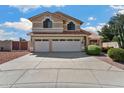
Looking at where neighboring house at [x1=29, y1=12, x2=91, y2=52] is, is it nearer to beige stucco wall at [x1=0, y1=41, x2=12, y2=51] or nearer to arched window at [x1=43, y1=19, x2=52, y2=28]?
arched window at [x1=43, y1=19, x2=52, y2=28]

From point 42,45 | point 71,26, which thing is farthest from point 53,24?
point 42,45

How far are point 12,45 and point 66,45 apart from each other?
12.3 m

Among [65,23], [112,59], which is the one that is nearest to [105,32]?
[65,23]

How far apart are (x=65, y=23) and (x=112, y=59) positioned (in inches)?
478

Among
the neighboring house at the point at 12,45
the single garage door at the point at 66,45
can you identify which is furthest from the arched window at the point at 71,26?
the neighboring house at the point at 12,45

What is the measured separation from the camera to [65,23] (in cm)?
2831

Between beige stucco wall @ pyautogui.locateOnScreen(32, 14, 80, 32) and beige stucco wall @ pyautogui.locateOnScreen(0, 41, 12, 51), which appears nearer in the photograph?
beige stucco wall @ pyautogui.locateOnScreen(32, 14, 80, 32)

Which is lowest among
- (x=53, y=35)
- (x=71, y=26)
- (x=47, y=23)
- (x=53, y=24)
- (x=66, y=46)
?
(x=66, y=46)

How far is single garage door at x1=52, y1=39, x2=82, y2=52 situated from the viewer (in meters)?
26.1

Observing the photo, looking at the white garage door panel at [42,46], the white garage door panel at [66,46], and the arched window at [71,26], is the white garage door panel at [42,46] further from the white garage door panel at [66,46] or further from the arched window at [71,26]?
the arched window at [71,26]

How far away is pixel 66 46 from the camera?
26141mm

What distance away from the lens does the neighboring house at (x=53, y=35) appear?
26.2 meters

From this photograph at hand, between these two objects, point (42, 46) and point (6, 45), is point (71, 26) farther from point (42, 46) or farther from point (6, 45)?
point (6, 45)

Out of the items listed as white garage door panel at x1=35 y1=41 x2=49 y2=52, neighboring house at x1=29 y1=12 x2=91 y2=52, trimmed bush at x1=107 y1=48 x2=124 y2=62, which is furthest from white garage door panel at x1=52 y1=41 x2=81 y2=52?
trimmed bush at x1=107 y1=48 x2=124 y2=62
